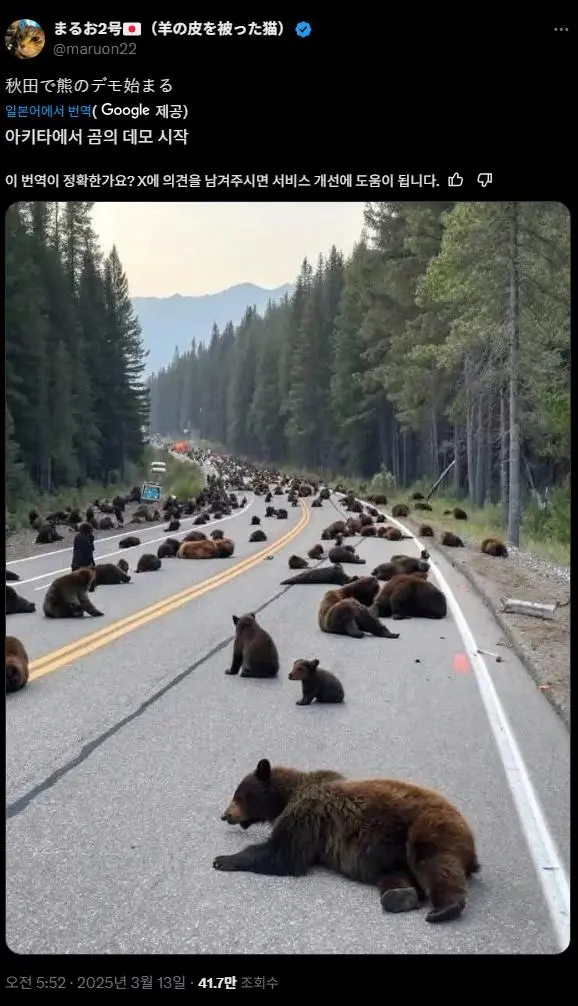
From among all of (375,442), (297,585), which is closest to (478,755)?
(297,585)

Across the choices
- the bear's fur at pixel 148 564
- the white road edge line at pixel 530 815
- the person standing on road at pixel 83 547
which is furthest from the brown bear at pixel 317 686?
the bear's fur at pixel 148 564

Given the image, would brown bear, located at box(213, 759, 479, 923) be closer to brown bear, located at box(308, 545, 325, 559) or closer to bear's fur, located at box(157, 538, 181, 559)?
brown bear, located at box(308, 545, 325, 559)

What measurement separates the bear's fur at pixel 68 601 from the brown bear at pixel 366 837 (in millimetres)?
7731

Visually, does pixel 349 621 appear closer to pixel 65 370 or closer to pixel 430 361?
pixel 65 370

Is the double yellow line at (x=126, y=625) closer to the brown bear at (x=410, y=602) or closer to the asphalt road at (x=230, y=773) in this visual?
the asphalt road at (x=230, y=773)

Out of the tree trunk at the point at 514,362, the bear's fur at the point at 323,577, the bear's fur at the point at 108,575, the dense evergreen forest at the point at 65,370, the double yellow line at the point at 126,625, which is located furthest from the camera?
the dense evergreen forest at the point at 65,370

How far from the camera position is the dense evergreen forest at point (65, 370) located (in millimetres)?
28203

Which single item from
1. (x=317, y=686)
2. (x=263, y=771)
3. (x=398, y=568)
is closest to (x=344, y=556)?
(x=398, y=568)

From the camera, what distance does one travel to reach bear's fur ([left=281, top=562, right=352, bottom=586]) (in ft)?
50.1

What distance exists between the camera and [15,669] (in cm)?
729

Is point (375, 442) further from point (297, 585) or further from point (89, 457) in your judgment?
point (297, 585)

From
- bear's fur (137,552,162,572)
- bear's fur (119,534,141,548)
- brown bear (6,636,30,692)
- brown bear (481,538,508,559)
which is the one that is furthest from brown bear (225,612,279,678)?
bear's fur (119,534,141,548)

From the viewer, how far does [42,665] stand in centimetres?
841
